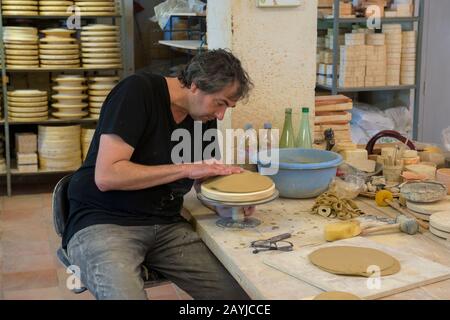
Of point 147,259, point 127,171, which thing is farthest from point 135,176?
point 147,259

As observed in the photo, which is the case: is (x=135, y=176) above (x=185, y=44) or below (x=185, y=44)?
below

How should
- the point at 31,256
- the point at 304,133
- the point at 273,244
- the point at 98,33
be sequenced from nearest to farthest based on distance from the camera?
the point at 273,244, the point at 304,133, the point at 31,256, the point at 98,33

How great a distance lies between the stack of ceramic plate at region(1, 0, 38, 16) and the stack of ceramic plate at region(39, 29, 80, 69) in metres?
0.20

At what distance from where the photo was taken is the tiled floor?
3.41 meters

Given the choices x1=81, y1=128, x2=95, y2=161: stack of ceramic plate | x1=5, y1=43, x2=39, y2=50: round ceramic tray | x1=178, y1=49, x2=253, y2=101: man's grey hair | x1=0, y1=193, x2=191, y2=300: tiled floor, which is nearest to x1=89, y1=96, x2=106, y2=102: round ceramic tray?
Result: x1=81, y1=128, x2=95, y2=161: stack of ceramic plate

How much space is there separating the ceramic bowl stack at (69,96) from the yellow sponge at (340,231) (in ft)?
11.6

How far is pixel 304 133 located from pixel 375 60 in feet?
7.40

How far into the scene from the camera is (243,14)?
261cm

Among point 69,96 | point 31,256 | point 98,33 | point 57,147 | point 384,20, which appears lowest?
point 31,256

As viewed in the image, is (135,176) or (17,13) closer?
(135,176)

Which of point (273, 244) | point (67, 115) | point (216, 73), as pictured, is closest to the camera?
point (273, 244)

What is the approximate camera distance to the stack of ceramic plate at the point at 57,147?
5.05 metres

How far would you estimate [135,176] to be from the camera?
2.09m

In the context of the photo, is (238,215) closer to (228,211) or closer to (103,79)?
(228,211)
